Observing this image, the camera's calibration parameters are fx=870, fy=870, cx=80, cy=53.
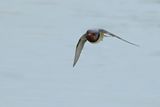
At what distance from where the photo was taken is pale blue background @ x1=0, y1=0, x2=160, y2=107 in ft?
Result: 14.7

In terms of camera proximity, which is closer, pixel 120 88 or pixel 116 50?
pixel 120 88

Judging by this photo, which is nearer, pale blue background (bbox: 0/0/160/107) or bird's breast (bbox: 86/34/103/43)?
bird's breast (bbox: 86/34/103/43)

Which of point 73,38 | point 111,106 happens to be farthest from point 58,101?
point 73,38

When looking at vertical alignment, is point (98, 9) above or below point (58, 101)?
above

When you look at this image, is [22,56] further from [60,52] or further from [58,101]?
[58,101]

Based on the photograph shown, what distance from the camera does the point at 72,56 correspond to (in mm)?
5211

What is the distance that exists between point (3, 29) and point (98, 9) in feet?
3.28

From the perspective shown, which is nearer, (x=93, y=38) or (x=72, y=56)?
(x=93, y=38)

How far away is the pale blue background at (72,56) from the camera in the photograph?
447 cm

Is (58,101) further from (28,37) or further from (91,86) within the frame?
(28,37)

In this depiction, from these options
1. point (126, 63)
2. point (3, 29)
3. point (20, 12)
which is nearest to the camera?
point (126, 63)

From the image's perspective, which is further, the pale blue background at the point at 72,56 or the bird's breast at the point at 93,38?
the pale blue background at the point at 72,56

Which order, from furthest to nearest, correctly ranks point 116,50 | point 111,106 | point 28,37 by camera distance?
1. point 28,37
2. point 116,50
3. point 111,106

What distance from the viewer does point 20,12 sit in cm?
691
